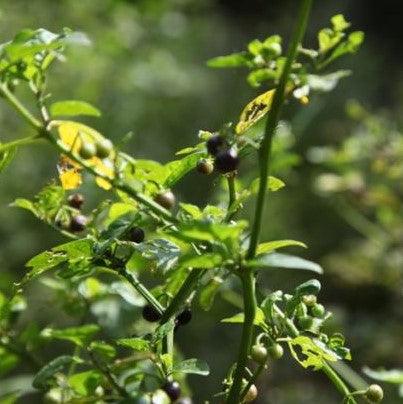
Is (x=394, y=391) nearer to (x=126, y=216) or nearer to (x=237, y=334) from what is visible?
(x=237, y=334)

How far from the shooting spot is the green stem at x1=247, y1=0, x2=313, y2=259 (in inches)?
23.9

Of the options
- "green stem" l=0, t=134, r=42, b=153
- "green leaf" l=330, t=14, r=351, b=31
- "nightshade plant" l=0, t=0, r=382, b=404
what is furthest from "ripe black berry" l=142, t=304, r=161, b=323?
"green leaf" l=330, t=14, r=351, b=31

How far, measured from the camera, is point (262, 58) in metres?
0.69

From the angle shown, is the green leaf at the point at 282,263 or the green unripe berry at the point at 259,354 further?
the green unripe berry at the point at 259,354

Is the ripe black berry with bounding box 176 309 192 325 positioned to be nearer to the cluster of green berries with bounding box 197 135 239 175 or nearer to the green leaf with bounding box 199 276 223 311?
the green leaf with bounding box 199 276 223 311

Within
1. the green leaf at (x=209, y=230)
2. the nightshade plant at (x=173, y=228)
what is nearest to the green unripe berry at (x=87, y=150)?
the nightshade plant at (x=173, y=228)

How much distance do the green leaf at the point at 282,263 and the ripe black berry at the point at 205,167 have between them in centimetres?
15

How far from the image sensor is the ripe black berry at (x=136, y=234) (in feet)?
2.59

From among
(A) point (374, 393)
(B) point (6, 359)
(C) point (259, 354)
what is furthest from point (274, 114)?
(B) point (6, 359)

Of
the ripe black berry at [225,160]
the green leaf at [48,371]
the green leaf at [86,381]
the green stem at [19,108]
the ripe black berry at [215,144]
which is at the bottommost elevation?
the green leaf at [86,381]

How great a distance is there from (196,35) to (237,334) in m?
2.36

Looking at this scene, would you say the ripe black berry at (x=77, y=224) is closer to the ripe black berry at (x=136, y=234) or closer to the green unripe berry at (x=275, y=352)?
the ripe black berry at (x=136, y=234)

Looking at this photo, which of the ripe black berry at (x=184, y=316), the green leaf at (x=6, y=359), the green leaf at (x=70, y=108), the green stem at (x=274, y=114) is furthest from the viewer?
the green leaf at (x=6, y=359)

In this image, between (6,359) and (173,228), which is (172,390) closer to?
(173,228)
